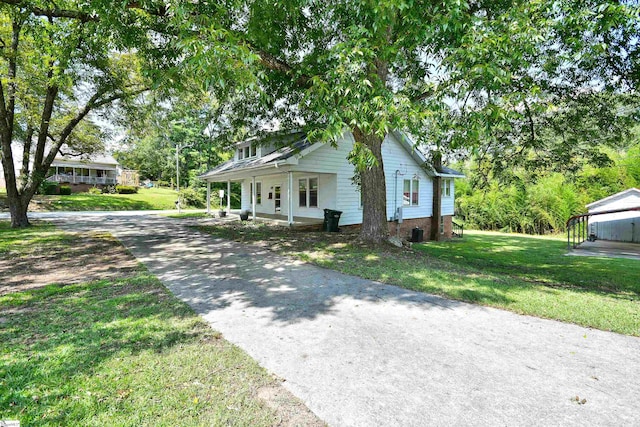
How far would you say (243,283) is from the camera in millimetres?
5840

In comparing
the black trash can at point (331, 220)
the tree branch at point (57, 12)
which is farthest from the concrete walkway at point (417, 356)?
the black trash can at point (331, 220)

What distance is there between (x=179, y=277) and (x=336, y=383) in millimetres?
4444

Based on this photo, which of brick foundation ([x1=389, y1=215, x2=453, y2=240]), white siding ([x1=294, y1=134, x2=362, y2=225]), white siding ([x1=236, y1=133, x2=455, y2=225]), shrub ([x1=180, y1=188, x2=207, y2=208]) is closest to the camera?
white siding ([x1=294, y1=134, x2=362, y2=225])

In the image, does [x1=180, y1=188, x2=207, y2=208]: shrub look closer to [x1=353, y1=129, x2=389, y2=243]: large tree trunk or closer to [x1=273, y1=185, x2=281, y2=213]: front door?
[x1=273, y1=185, x2=281, y2=213]: front door

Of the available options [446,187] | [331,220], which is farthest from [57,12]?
[446,187]

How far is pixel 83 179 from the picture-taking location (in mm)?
38062

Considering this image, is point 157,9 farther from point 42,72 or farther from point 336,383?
point 42,72

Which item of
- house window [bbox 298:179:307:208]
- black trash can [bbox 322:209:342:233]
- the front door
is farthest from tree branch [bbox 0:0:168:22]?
the front door

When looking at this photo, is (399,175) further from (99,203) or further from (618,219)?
(99,203)

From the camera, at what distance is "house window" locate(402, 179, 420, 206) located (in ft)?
58.3

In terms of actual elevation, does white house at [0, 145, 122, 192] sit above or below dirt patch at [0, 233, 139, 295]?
above

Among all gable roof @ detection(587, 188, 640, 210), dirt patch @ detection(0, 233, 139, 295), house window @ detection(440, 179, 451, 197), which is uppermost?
house window @ detection(440, 179, 451, 197)

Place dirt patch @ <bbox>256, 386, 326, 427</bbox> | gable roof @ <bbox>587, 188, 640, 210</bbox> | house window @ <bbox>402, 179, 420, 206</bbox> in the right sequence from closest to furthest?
dirt patch @ <bbox>256, 386, 326, 427</bbox>
gable roof @ <bbox>587, 188, 640, 210</bbox>
house window @ <bbox>402, 179, 420, 206</bbox>

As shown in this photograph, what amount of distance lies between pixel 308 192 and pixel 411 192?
611 centimetres
